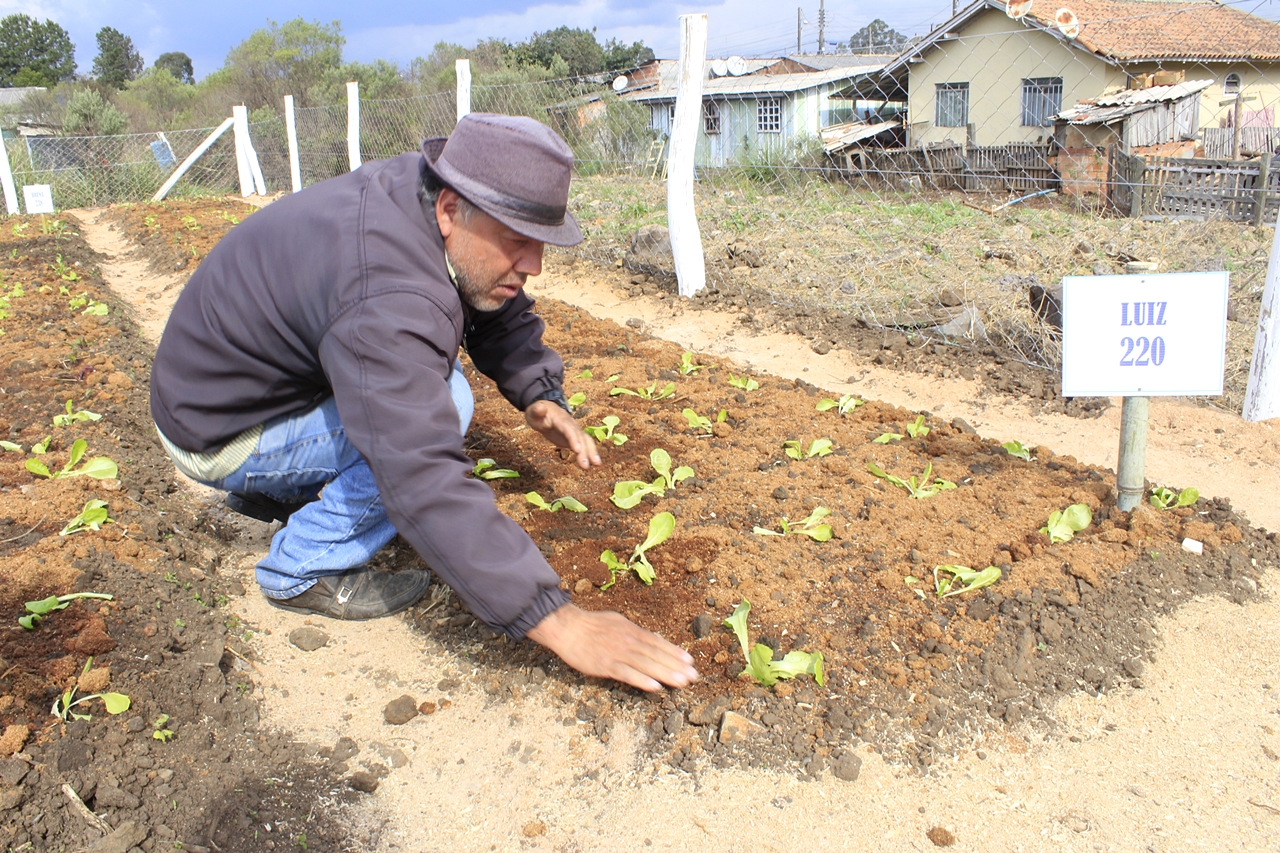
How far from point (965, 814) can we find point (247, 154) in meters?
18.4

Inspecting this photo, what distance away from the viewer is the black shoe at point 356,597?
8.71ft

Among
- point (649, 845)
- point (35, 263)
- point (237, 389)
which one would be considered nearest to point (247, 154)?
point (35, 263)

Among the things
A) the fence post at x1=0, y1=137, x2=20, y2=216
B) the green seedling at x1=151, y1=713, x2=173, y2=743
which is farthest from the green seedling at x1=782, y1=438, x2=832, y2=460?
the fence post at x1=0, y1=137, x2=20, y2=216

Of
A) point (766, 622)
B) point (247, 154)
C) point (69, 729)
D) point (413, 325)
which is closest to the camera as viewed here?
point (413, 325)

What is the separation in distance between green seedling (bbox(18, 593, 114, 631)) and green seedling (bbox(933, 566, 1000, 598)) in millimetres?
2397

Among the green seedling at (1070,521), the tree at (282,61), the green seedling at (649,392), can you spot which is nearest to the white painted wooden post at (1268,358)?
the green seedling at (1070,521)

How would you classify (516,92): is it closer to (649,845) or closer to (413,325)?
(413,325)

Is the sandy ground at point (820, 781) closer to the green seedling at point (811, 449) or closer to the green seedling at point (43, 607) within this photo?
the green seedling at point (43, 607)

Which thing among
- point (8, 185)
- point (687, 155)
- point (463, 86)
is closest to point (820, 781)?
point (687, 155)

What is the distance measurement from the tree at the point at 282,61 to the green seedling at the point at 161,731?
38.4 meters

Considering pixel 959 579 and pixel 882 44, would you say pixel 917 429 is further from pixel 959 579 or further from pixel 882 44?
pixel 882 44

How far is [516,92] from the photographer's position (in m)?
9.04

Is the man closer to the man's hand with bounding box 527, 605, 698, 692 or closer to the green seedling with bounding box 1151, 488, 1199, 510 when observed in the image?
the man's hand with bounding box 527, 605, 698, 692

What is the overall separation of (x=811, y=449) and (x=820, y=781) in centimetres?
163
